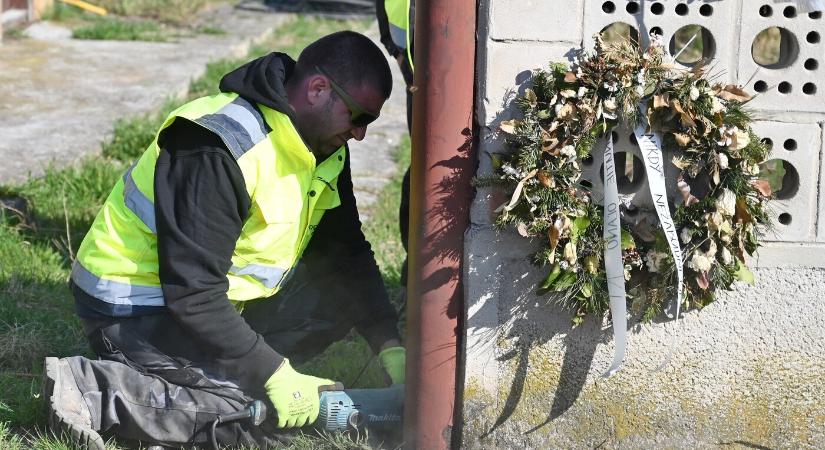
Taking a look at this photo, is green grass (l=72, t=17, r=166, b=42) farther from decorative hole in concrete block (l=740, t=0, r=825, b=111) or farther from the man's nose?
decorative hole in concrete block (l=740, t=0, r=825, b=111)

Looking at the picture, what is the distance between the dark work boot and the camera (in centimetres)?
286

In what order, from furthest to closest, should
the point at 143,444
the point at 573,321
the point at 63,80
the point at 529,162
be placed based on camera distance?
1. the point at 63,80
2. the point at 143,444
3. the point at 573,321
4. the point at 529,162

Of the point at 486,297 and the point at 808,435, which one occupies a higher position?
the point at 486,297

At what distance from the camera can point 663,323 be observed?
287 cm

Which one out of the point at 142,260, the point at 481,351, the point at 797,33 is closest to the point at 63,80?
the point at 142,260

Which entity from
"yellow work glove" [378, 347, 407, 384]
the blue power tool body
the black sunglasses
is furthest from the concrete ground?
the black sunglasses

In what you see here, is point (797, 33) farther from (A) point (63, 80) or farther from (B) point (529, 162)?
(A) point (63, 80)

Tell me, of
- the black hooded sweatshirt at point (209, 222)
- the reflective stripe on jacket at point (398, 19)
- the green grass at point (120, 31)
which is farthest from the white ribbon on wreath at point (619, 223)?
the green grass at point (120, 31)

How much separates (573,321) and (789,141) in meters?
0.74

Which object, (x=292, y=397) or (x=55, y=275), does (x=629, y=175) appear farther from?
(x=55, y=275)

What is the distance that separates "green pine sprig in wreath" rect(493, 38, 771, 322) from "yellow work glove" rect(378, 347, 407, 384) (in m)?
0.75

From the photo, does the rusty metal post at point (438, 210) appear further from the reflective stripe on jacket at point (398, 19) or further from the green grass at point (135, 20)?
the green grass at point (135, 20)

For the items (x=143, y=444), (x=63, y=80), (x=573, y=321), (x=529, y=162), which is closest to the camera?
(x=529, y=162)

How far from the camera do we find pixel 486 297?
283 centimetres
